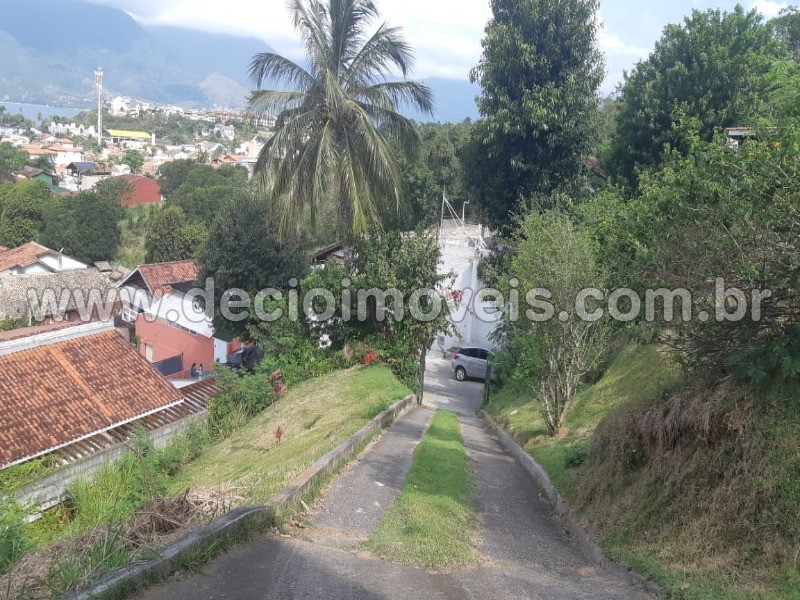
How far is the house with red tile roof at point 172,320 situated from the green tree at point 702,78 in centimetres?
1922

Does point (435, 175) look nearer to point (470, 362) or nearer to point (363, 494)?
point (470, 362)

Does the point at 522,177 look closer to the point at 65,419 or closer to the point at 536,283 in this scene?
the point at 536,283

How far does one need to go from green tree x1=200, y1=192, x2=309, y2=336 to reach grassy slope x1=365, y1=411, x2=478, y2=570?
1297 centimetres

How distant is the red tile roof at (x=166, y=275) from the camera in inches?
1277

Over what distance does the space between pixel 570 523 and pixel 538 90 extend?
1679 centimetres

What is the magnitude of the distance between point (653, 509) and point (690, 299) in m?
2.24

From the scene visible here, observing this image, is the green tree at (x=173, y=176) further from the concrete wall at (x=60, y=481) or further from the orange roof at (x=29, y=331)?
the concrete wall at (x=60, y=481)

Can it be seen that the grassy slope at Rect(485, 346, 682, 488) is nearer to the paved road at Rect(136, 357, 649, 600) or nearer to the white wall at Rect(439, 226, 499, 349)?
the paved road at Rect(136, 357, 649, 600)

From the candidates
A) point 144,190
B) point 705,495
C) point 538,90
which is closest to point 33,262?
point 144,190

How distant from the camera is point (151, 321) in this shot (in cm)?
3344

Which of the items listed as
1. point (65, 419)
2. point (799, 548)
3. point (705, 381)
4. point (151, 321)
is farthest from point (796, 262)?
point (151, 321)

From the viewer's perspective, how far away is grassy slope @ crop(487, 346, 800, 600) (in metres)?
5.14

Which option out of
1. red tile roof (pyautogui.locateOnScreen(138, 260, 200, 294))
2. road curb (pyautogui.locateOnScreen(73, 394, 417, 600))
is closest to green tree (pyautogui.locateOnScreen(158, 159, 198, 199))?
red tile roof (pyautogui.locateOnScreen(138, 260, 200, 294))

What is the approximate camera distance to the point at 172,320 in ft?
104
